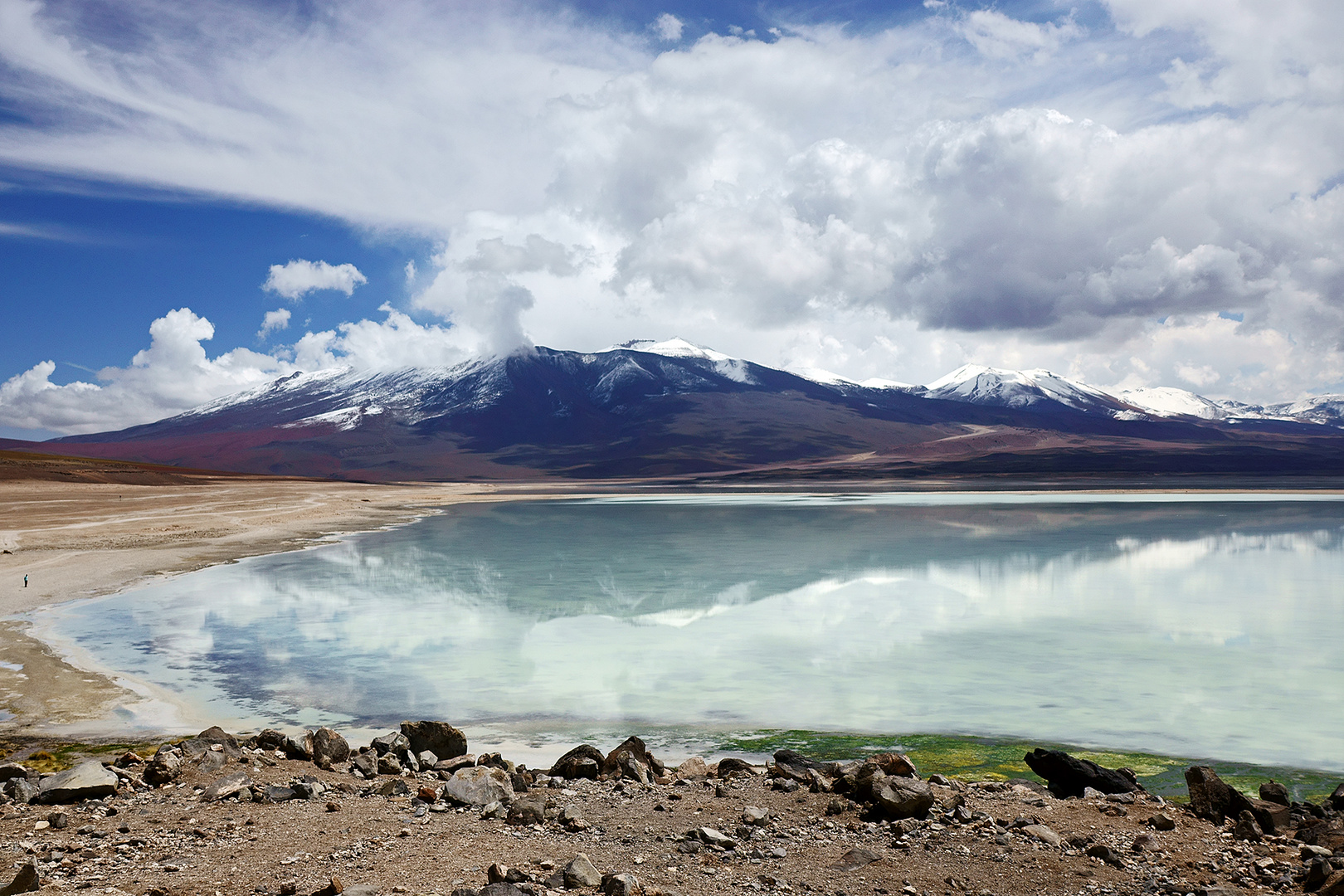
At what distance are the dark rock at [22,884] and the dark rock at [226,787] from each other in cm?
174

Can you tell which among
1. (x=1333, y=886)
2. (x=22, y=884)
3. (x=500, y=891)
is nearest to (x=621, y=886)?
(x=500, y=891)

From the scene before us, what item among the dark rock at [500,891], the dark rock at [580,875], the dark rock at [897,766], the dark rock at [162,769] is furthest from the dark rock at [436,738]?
the dark rock at [897,766]

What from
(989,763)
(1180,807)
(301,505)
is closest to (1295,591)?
(989,763)

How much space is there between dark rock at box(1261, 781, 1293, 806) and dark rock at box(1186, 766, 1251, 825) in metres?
0.72

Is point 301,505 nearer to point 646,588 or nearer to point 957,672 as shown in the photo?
point 646,588

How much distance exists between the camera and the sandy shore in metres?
11.4

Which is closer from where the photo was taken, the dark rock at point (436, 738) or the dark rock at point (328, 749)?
the dark rock at point (328, 749)

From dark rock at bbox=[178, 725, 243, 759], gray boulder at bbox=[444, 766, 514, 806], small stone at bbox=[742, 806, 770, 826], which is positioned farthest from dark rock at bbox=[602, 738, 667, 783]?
dark rock at bbox=[178, 725, 243, 759]

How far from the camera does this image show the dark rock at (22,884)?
15.6 ft

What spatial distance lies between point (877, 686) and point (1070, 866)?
706 centimetres

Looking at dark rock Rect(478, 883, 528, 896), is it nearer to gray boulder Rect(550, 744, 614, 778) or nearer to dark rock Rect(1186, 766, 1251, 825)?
gray boulder Rect(550, 744, 614, 778)

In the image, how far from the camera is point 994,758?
921 cm

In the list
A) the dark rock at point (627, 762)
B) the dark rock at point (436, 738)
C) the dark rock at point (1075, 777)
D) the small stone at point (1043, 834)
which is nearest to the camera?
the small stone at point (1043, 834)

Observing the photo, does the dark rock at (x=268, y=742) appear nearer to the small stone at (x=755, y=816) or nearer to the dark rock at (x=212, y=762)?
the dark rock at (x=212, y=762)
